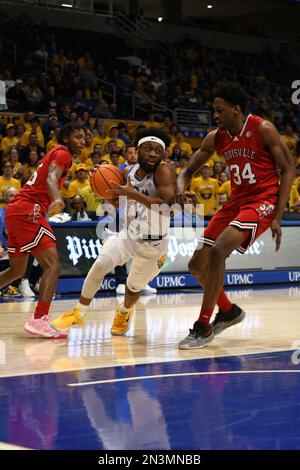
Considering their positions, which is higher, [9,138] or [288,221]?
[9,138]

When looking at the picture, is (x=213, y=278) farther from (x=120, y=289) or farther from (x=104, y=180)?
(x=120, y=289)

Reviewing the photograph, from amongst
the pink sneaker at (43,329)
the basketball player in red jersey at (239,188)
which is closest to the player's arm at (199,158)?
the basketball player in red jersey at (239,188)

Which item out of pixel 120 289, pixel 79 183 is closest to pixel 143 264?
pixel 120 289

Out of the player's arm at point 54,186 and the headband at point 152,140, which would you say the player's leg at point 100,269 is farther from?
the headband at point 152,140

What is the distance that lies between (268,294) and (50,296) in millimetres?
5793

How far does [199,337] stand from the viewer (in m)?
7.08

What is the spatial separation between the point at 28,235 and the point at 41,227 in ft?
0.49

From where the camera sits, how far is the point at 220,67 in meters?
28.3

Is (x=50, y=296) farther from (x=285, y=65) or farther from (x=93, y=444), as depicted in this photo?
(x=285, y=65)

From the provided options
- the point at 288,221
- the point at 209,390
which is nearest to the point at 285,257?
the point at 288,221

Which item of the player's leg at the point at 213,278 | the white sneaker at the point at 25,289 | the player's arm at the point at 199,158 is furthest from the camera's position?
the white sneaker at the point at 25,289

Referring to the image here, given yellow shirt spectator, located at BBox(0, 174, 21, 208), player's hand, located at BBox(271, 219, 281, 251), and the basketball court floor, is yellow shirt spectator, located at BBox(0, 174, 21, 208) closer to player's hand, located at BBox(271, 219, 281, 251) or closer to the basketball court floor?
A: the basketball court floor

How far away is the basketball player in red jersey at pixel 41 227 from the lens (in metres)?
7.63

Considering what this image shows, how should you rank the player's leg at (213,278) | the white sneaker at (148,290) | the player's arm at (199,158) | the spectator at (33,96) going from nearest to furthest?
1. the player's leg at (213,278)
2. the player's arm at (199,158)
3. the white sneaker at (148,290)
4. the spectator at (33,96)
